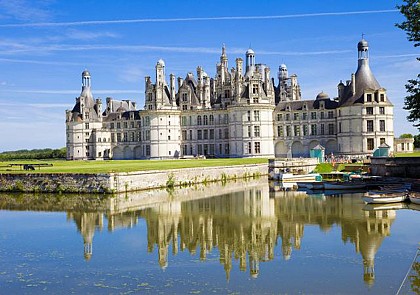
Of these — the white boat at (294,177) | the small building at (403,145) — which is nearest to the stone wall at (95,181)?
the white boat at (294,177)

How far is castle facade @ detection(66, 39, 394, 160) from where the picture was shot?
5819cm

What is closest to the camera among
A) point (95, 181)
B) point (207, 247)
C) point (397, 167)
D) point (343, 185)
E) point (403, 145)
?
point (207, 247)

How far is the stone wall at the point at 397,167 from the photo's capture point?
124 ft

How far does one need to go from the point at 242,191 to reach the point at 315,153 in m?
21.5

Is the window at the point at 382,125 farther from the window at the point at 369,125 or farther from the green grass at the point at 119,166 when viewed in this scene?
the green grass at the point at 119,166

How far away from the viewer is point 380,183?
35500 mm

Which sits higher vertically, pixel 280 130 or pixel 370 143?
pixel 280 130

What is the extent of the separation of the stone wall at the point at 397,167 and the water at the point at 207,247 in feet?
35.4

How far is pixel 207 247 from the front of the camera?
58.4 feet

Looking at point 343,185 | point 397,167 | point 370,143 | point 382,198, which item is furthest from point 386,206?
point 370,143

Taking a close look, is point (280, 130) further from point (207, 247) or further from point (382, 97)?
point (207, 247)

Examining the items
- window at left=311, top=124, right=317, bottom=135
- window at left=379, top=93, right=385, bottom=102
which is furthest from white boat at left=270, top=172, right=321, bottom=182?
window at left=379, top=93, right=385, bottom=102

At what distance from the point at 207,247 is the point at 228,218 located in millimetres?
6291

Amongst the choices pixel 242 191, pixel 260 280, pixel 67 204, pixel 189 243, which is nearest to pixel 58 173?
pixel 67 204
